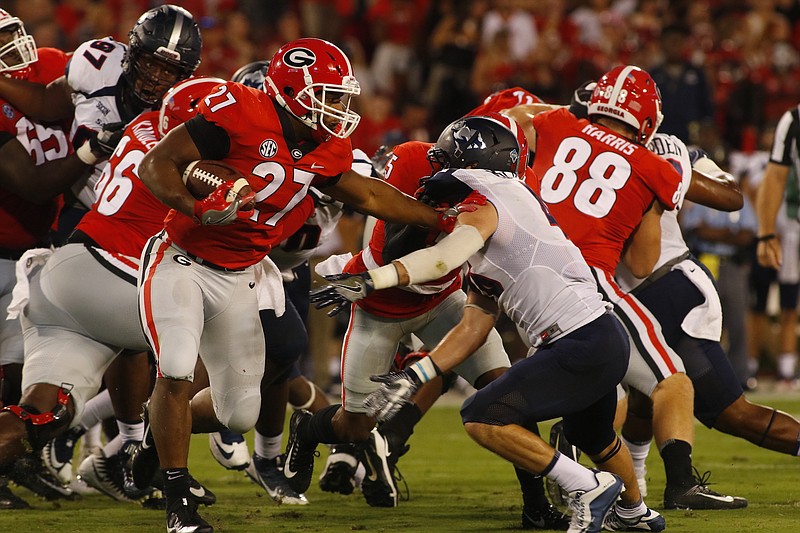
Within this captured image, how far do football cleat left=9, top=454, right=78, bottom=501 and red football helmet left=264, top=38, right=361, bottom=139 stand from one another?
2.01 meters

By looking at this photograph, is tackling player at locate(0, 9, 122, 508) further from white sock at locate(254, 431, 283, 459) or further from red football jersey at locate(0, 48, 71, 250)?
white sock at locate(254, 431, 283, 459)

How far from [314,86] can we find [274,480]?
6.89 ft

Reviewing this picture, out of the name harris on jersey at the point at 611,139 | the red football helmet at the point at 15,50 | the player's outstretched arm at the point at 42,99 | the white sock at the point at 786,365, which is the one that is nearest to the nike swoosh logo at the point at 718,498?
the name harris on jersey at the point at 611,139

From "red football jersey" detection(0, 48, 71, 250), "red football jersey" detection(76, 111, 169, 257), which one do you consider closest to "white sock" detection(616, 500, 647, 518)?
"red football jersey" detection(76, 111, 169, 257)

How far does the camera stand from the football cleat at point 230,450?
Result: 5.82m

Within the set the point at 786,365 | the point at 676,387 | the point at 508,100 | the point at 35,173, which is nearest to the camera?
the point at 676,387

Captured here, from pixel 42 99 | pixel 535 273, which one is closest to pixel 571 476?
pixel 535 273

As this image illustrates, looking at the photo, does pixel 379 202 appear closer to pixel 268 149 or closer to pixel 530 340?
pixel 268 149

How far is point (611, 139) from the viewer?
552cm

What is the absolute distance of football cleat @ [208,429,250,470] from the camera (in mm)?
5824

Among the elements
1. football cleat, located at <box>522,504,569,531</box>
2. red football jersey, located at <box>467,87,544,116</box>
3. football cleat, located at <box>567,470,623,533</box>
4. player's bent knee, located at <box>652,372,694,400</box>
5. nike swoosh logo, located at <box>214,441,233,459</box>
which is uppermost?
red football jersey, located at <box>467,87,544,116</box>

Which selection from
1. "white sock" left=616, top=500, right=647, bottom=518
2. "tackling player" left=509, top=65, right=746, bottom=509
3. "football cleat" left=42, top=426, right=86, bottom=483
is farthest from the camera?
"football cleat" left=42, top=426, right=86, bottom=483

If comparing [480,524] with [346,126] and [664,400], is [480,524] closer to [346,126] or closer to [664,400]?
[664,400]

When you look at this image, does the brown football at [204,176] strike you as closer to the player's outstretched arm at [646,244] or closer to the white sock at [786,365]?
the player's outstretched arm at [646,244]
